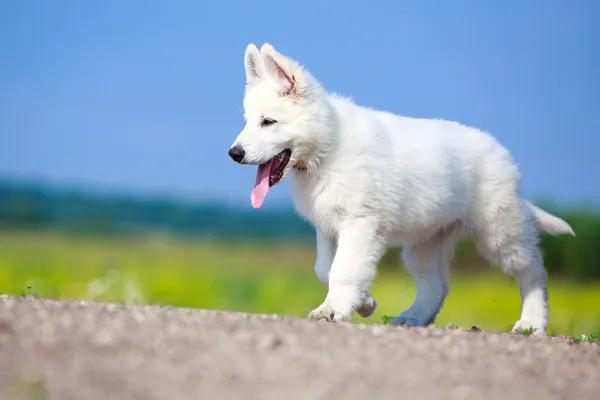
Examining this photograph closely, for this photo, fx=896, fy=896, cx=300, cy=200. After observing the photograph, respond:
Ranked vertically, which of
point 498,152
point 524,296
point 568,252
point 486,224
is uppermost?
point 498,152

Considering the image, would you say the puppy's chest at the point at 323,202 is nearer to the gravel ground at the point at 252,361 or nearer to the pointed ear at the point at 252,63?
the pointed ear at the point at 252,63

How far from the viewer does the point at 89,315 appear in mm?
5426

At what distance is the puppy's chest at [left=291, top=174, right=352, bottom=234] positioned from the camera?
24.2ft

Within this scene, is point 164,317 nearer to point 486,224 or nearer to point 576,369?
point 576,369

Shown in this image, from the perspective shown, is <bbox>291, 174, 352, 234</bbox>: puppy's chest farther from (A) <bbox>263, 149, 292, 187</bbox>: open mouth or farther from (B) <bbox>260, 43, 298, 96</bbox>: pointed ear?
(B) <bbox>260, 43, 298, 96</bbox>: pointed ear

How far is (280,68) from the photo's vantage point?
7.48 metres

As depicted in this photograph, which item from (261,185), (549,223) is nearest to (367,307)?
(261,185)

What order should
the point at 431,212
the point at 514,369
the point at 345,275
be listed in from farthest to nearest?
the point at 431,212 → the point at 345,275 → the point at 514,369

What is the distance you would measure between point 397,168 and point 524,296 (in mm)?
2171

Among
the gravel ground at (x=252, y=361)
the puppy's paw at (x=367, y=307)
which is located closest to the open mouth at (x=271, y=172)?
the puppy's paw at (x=367, y=307)

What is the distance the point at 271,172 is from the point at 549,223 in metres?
3.36

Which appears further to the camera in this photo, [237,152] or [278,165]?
[278,165]

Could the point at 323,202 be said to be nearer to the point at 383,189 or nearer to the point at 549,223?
the point at 383,189

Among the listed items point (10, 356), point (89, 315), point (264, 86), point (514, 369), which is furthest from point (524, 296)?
point (10, 356)
